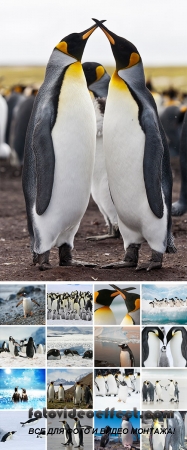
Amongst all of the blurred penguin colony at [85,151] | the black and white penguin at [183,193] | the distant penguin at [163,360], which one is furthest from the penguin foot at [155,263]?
the black and white penguin at [183,193]

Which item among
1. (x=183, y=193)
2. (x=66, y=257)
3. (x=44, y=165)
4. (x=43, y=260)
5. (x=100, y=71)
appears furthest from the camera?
(x=183, y=193)

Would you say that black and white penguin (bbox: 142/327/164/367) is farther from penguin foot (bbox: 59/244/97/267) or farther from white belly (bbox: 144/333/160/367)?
penguin foot (bbox: 59/244/97/267)

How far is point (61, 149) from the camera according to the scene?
3.16 meters

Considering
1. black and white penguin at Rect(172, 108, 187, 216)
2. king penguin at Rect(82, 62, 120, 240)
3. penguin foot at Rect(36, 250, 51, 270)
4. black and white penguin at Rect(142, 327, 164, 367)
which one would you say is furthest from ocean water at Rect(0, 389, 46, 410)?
black and white penguin at Rect(172, 108, 187, 216)

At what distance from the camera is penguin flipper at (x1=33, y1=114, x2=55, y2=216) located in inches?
123

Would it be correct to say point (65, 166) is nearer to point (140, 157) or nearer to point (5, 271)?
point (140, 157)

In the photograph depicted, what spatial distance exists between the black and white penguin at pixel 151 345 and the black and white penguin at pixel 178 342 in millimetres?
35

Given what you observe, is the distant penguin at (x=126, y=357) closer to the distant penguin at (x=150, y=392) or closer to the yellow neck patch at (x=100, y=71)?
the distant penguin at (x=150, y=392)

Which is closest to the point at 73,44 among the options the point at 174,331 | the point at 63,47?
the point at 63,47

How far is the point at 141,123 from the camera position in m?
3.18

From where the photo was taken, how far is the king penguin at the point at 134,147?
124 inches

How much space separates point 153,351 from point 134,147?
89 cm

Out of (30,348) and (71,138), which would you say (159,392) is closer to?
(30,348)

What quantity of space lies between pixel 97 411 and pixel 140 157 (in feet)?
3.48
